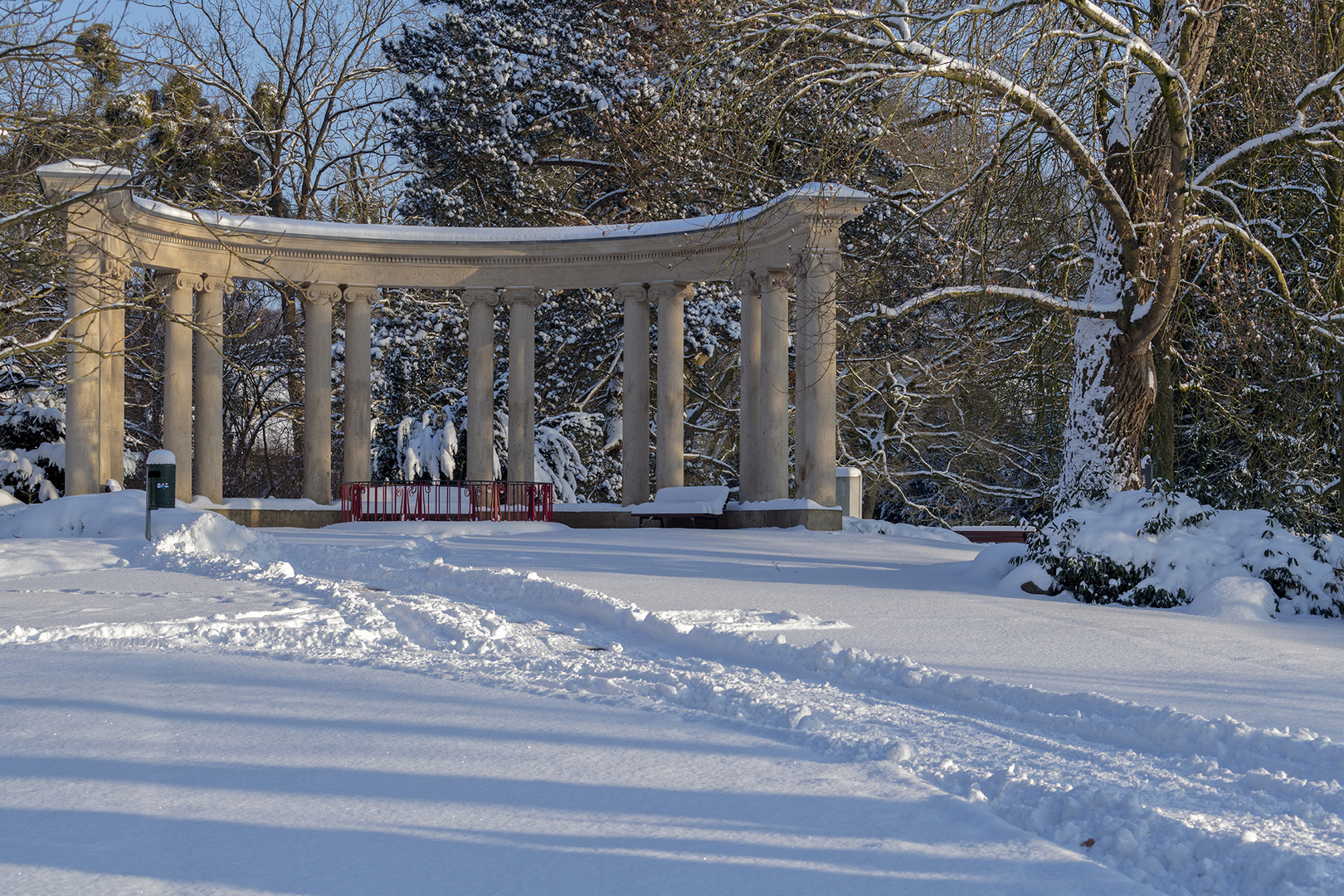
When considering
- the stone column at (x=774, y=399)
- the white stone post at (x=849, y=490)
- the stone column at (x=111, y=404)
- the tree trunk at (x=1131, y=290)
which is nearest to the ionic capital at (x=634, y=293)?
the stone column at (x=774, y=399)

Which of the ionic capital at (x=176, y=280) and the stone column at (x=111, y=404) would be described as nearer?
the stone column at (x=111, y=404)

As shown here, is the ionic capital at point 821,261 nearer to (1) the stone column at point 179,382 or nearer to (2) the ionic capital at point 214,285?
(2) the ionic capital at point 214,285

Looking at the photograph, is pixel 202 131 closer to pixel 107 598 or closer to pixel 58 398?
pixel 107 598

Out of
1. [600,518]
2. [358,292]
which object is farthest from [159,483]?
[600,518]

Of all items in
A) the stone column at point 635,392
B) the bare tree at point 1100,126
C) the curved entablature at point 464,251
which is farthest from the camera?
the stone column at point 635,392

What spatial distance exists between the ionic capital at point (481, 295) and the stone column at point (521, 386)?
26 centimetres

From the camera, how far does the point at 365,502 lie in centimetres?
2856

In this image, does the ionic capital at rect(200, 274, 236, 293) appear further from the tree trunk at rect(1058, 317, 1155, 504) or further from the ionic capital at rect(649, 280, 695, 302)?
the tree trunk at rect(1058, 317, 1155, 504)

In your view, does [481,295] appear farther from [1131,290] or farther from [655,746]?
[655,746]

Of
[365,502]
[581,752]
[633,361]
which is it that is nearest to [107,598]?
[581,752]

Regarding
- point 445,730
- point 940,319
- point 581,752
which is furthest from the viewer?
point 940,319

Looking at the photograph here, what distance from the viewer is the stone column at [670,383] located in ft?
95.2

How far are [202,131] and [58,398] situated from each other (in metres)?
20.7

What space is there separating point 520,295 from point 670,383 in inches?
204
